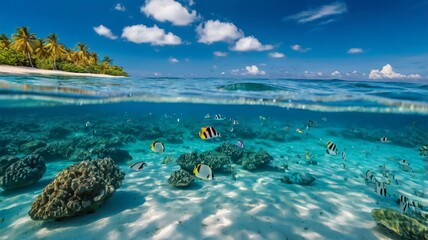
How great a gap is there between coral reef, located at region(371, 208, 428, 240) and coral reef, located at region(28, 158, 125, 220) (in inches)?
277

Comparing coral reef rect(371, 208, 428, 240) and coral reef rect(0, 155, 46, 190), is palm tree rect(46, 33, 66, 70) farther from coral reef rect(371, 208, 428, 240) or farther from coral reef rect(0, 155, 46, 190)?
coral reef rect(371, 208, 428, 240)

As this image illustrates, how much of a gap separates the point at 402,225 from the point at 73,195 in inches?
313

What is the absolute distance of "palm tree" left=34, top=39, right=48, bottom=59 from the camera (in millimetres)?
48031

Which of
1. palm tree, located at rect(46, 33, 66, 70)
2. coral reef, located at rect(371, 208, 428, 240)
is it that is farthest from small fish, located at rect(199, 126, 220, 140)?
palm tree, located at rect(46, 33, 66, 70)

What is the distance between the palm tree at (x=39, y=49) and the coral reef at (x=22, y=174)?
49915 mm

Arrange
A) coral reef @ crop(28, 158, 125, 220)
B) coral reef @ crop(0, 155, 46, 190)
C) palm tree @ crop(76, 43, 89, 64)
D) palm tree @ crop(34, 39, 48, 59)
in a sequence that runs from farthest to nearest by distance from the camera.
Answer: palm tree @ crop(76, 43, 89, 64), palm tree @ crop(34, 39, 48, 59), coral reef @ crop(0, 155, 46, 190), coral reef @ crop(28, 158, 125, 220)

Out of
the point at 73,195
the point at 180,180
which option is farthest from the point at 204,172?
the point at 73,195

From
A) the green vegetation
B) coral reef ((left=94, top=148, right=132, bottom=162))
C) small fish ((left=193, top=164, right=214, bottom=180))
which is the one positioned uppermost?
the green vegetation

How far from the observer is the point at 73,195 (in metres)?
6.32

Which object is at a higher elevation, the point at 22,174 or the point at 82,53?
the point at 82,53

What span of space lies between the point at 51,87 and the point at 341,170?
2180 centimetres

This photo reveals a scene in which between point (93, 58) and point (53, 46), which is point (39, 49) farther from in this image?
point (93, 58)

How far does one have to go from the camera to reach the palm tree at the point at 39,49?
48031 millimetres

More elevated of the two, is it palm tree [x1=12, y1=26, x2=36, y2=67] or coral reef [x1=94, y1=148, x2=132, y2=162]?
palm tree [x1=12, y1=26, x2=36, y2=67]
